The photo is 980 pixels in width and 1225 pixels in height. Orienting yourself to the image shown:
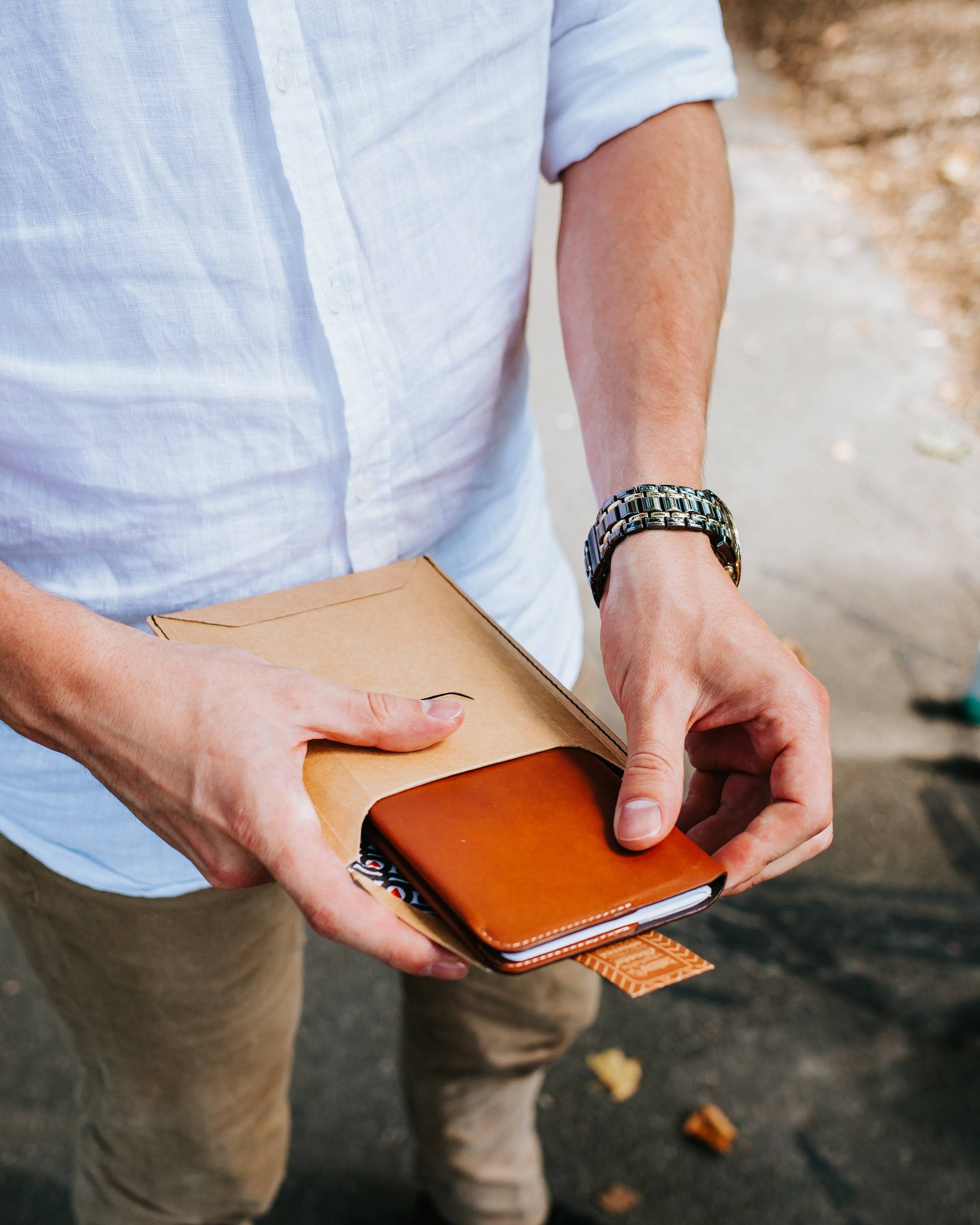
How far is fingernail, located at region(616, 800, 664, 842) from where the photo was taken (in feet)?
2.36

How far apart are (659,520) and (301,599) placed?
33 cm

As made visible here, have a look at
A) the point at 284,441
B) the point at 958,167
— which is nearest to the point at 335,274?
the point at 284,441

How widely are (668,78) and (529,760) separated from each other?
721 millimetres

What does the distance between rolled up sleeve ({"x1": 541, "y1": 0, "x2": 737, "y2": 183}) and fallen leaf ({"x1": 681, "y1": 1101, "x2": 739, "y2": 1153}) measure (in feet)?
5.11

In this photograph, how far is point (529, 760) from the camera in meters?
0.80

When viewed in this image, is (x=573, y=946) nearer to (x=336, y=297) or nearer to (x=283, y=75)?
(x=336, y=297)

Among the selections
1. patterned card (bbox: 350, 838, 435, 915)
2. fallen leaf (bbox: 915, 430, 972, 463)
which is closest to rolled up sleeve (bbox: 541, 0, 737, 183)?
patterned card (bbox: 350, 838, 435, 915)

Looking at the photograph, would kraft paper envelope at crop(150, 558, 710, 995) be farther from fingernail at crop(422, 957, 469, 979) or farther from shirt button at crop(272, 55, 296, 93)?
shirt button at crop(272, 55, 296, 93)

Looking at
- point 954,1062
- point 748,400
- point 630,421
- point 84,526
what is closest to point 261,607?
point 84,526

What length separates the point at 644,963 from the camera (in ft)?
2.33

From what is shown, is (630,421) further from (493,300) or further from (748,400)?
(748,400)

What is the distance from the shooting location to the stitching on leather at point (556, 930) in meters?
0.66

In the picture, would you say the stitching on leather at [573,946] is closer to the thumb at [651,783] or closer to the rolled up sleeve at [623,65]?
the thumb at [651,783]

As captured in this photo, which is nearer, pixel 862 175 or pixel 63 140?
pixel 63 140
